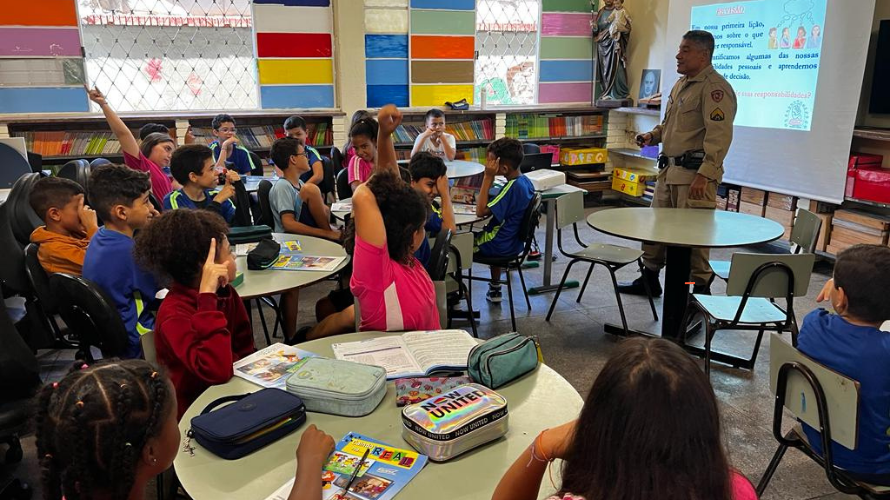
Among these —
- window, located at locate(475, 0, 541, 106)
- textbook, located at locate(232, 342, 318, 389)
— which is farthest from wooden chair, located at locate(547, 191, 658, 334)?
window, located at locate(475, 0, 541, 106)

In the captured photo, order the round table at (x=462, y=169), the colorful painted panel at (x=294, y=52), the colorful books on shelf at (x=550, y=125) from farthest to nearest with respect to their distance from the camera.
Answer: the colorful books on shelf at (x=550, y=125) < the colorful painted panel at (x=294, y=52) < the round table at (x=462, y=169)

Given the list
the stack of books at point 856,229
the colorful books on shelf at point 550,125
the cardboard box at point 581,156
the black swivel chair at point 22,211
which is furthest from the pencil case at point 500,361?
the cardboard box at point 581,156

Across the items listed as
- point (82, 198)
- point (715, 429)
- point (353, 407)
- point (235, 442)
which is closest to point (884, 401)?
point (715, 429)

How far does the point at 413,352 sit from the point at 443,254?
0.99 meters

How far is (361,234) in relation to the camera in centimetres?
204

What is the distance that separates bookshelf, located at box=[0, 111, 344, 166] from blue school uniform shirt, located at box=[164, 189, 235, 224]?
2.96 m

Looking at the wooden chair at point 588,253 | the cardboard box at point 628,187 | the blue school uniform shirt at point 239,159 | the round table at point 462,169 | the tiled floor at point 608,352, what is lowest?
the tiled floor at point 608,352

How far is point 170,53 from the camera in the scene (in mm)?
6281

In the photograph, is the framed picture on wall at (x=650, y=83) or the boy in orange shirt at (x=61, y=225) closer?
the boy in orange shirt at (x=61, y=225)

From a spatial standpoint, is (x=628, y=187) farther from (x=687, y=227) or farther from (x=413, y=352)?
(x=413, y=352)

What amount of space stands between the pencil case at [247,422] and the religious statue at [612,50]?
6917mm

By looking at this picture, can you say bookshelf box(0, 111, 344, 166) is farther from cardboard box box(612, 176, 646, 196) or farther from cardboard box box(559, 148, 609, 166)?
cardboard box box(612, 176, 646, 196)

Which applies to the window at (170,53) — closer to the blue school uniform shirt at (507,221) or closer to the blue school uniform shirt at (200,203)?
the blue school uniform shirt at (200,203)

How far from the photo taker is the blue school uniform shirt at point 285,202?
147 inches
